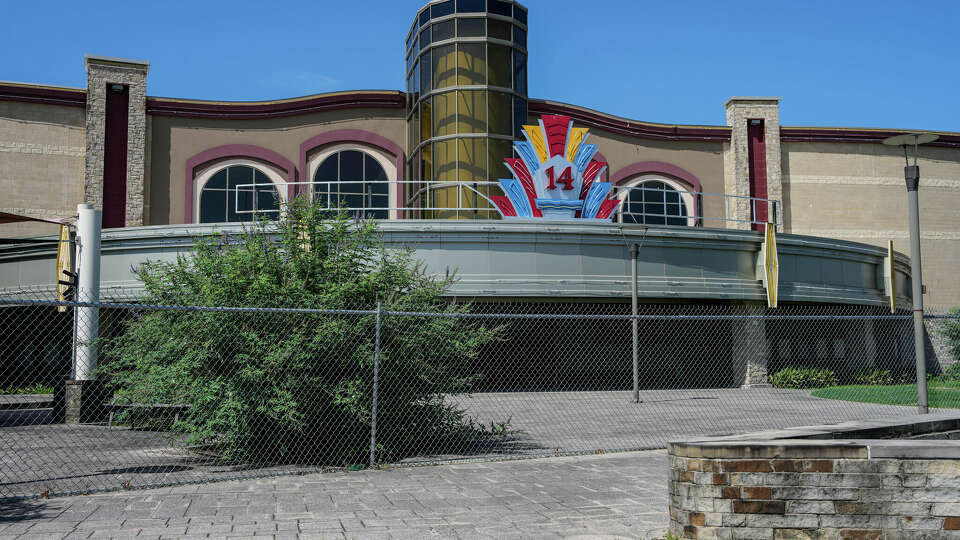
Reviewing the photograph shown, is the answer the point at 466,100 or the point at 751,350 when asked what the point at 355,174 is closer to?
the point at 466,100

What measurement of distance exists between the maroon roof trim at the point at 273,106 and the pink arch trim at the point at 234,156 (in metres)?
1.26

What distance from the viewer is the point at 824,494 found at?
5852 millimetres

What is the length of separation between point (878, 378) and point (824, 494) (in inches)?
949

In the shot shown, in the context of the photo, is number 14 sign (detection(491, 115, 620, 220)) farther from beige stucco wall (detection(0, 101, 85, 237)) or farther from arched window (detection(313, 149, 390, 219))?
beige stucco wall (detection(0, 101, 85, 237))

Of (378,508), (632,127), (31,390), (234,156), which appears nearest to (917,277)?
(378,508)

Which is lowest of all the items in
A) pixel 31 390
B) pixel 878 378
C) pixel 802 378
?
pixel 31 390

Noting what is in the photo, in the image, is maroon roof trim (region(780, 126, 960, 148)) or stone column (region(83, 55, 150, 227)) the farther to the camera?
maroon roof trim (region(780, 126, 960, 148))

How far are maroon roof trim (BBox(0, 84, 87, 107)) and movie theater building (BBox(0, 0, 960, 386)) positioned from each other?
2.3 inches

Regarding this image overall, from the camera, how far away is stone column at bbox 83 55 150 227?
95.6 ft

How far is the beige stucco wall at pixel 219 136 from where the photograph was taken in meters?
30.1

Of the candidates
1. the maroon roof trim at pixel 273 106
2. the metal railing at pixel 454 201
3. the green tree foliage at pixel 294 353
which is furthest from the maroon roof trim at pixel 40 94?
the green tree foliage at pixel 294 353

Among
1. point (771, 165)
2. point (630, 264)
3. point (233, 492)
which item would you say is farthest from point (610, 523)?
point (771, 165)

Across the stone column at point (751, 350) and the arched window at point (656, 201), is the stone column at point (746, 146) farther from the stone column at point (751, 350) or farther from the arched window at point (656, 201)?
the stone column at point (751, 350)

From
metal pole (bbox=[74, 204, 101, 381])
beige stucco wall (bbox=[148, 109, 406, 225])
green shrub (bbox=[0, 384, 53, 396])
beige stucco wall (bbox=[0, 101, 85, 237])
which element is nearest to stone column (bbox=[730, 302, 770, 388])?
beige stucco wall (bbox=[148, 109, 406, 225])
